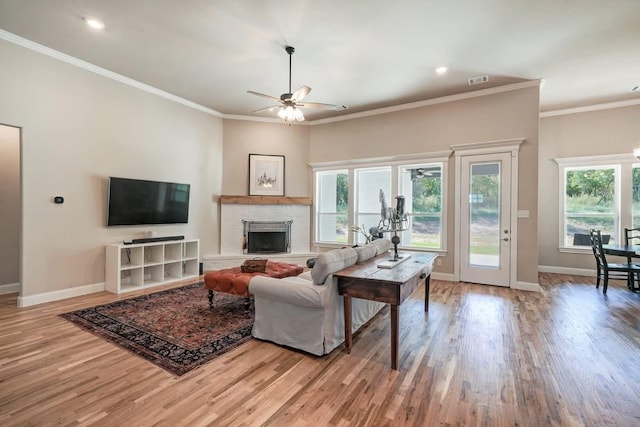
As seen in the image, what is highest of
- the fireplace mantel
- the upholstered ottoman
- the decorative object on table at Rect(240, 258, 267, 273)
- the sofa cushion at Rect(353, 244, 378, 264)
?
the fireplace mantel

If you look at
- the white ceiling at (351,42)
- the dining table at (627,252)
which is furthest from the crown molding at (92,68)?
the dining table at (627,252)

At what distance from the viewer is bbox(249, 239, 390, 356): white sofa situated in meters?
2.57

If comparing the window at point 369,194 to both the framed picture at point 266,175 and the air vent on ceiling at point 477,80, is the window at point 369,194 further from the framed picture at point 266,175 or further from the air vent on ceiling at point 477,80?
the air vent on ceiling at point 477,80

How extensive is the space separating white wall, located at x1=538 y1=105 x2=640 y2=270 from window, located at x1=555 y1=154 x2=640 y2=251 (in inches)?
5.0

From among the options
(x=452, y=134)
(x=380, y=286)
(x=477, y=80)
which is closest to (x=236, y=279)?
(x=380, y=286)

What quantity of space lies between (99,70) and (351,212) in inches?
200

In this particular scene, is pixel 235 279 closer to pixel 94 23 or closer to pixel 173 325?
pixel 173 325

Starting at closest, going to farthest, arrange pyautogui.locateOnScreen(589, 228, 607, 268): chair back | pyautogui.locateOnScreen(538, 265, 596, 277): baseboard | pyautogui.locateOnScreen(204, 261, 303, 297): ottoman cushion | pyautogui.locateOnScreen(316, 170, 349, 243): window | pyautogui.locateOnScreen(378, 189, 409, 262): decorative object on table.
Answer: pyautogui.locateOnScreen(378, 189, 409, 262): decorative object on table
pyautogui.locateOnScreen(204, 261, 303, 297): ottoman cushion
pyautogui.locateOnScreen(589, 228, 607, 268): chair back
pyautogui.locateOnScreen(538, 265, 596, 277): baseboard
pyautogui.locateOnScreen(316, 170, 349, 243): window

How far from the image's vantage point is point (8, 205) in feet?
14.9

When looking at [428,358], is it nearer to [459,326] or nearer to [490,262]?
[459,326]

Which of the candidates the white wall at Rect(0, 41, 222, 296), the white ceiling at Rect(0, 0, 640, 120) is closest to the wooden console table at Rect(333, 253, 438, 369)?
the white ceiling at Rect(0, 0, 640, 120)

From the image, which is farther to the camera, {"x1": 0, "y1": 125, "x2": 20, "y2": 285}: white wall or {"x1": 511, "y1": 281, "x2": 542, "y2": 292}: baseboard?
{"x1": 511, "y1": 281, "x2": 542, "y2": 292}: baseboard

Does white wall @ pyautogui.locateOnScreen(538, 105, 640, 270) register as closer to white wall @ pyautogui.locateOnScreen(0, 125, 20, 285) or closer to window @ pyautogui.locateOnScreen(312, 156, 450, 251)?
window @ pyautogui.locateOnScreen(312, 156, 450, 251)

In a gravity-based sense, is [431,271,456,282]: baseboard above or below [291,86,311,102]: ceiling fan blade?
below
